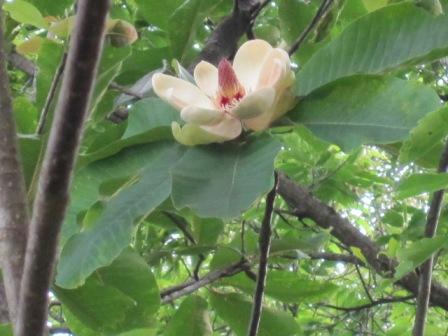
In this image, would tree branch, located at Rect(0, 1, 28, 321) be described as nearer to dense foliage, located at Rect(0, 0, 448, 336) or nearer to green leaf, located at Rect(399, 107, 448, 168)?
dense foliage, located at Rect(0, 0, 448, 336)

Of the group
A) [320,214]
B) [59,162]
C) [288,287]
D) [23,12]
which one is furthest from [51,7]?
[320,214]

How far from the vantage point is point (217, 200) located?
643 millimetres

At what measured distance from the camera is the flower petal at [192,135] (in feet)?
2.38

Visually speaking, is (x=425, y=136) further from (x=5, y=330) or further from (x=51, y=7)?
(x=51, y=7)

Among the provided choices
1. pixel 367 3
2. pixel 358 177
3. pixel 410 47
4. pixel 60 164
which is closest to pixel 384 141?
pixel 410 47

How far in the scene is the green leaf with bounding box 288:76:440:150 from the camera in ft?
2.20

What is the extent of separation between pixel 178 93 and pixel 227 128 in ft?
0.26

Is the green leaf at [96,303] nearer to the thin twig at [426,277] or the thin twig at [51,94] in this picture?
the thin twig at [51,94]

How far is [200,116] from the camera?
2.40ft

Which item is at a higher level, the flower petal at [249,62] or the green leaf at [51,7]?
the green leaf at [51,7]

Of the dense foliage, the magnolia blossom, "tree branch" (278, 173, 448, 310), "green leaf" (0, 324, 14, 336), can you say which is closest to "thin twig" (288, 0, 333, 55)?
the dense foliage

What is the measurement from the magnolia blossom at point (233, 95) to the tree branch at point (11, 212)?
142 mm

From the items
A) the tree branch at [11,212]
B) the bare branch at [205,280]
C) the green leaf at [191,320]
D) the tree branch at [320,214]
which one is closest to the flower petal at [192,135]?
the tree branch at [11,212]

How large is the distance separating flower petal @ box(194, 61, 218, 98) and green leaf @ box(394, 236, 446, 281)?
0.36 meters
